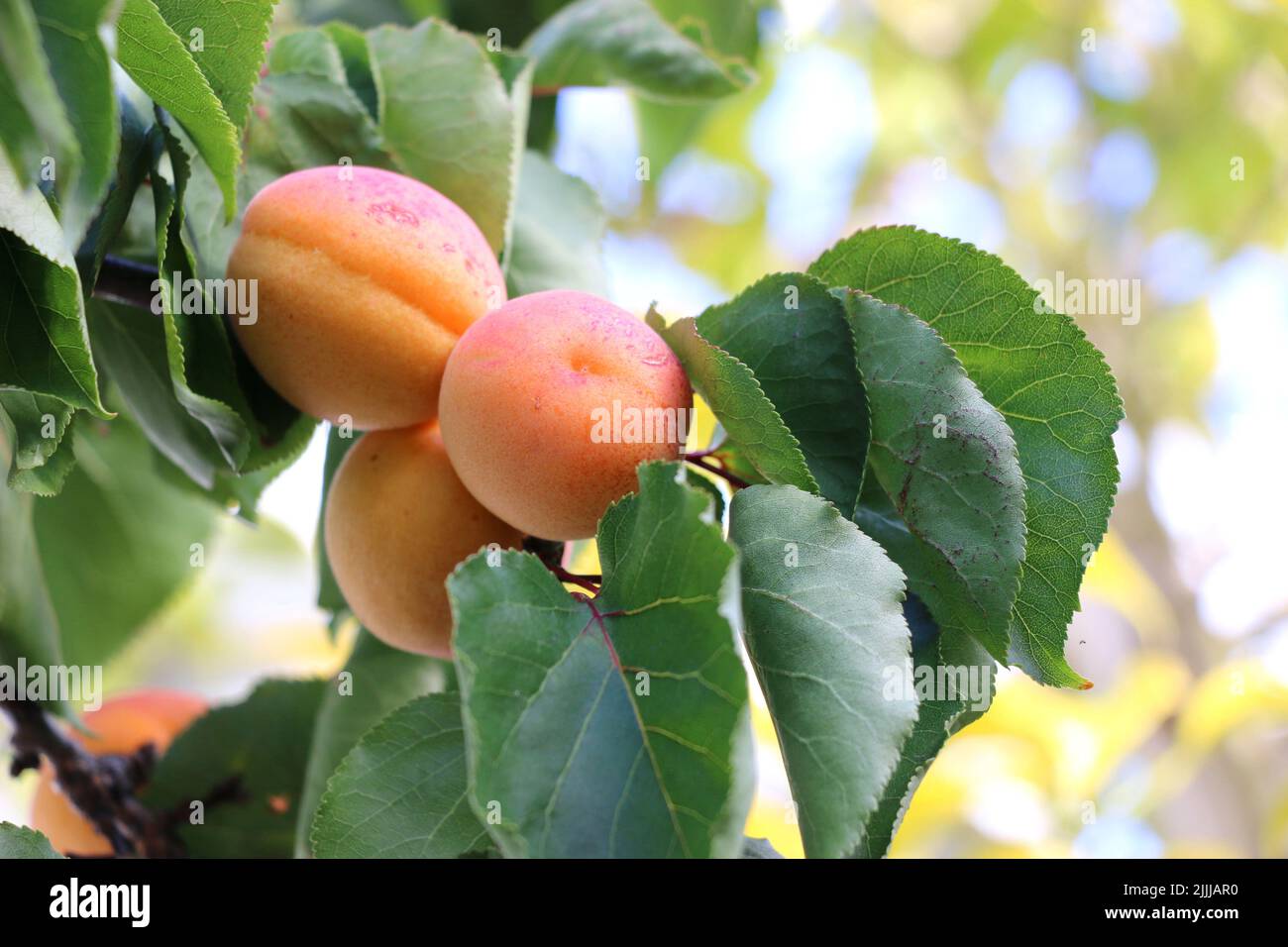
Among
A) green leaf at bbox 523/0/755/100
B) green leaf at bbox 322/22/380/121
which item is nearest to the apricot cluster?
green leaf at bbox 322/22/380/121

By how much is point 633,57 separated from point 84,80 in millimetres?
454

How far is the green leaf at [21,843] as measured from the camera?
0.50 meters

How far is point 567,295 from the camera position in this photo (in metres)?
0.54

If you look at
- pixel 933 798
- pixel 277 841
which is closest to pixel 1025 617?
pixel 277 841

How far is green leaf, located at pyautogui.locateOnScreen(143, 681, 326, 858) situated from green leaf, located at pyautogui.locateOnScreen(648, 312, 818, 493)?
49 centimetres

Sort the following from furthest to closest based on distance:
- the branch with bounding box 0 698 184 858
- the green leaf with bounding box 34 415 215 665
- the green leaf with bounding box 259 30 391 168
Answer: the green leaf with bounding box 34 415 215 665
the branch with bounding box 0 698 184 858
the green leaf with bounding box 259 30 391 168

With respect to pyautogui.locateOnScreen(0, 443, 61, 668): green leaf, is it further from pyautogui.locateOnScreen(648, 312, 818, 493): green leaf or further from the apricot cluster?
pyautogui.locateOnScreen(648, 312, 818, 493): green leaf

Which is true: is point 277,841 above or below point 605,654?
below

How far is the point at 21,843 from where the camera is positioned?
1.65 ft

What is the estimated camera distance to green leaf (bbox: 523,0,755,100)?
2.58 ft

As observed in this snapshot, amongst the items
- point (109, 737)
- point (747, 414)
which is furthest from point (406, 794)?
point (109, 737)

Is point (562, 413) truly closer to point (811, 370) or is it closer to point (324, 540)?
point (811, 370)
